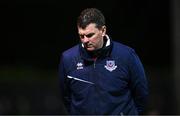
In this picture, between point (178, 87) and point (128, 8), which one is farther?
point (128, 8)

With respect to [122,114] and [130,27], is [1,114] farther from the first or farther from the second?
[122,114]

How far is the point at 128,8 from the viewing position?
1201cm

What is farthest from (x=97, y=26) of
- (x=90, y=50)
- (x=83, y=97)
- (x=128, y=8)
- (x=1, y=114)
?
(x=128, y=8)

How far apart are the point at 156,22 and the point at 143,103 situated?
6047 mm

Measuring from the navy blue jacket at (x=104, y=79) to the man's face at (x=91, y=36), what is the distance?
10 cm

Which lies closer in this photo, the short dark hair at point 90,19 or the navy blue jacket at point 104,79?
the short dark hair at point 90,19

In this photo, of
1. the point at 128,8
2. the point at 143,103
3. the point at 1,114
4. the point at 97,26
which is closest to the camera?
the point at 97,26

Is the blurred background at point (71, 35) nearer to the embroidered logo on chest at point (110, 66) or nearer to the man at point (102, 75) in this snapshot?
the man at point (102, 75)

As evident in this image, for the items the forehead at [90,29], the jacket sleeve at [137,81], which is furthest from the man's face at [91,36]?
the jacket sleeve at [137,81]

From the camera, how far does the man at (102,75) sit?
19.6ft

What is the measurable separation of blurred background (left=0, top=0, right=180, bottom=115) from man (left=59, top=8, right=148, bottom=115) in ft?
16.9

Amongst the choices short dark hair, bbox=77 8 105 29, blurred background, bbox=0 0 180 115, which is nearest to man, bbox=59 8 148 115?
short dark hair, bbox=77 8 105 29

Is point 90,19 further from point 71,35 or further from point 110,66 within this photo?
point 71,35

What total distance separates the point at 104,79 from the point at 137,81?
0.95ft
